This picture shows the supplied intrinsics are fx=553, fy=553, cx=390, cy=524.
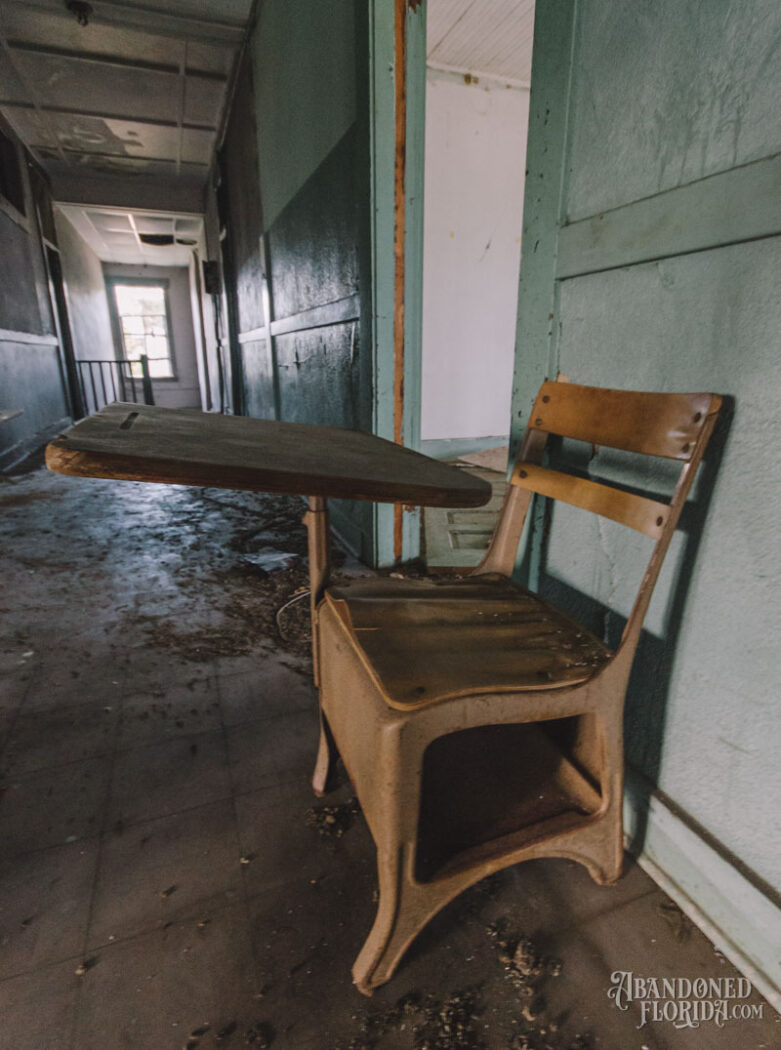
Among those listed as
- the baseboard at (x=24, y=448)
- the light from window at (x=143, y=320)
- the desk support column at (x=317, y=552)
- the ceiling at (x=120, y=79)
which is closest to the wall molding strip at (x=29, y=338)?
the baseboard at (x=24, y=448)

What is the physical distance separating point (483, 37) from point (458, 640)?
484 centimetres

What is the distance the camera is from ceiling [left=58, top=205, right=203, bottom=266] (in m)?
9.88

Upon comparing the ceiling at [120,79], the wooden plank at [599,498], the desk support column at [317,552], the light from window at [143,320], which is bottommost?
the desk support column at [317,552]

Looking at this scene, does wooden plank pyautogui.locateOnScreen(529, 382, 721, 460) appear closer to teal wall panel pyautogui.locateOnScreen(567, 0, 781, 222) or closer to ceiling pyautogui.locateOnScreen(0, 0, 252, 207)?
teal wall panel pyautogui.locateOnScreen(567, 0, 781, 222)

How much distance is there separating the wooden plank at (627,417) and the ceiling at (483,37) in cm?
367

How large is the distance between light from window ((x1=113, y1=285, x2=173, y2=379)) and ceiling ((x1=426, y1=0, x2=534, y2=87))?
12.9 meters

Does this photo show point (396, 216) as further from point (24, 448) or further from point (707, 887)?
point (24, 448)

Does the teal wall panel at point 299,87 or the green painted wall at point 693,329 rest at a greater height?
the teal wall panel at point 299,87

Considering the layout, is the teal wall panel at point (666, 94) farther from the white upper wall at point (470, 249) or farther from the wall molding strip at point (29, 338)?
the wall molding strip at point (29, 338)

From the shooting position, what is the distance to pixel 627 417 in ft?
3.67

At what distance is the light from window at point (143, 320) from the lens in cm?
1539

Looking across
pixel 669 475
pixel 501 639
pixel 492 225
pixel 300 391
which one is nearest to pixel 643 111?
pixel 669 475

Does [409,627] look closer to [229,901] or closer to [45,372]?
[229,901]

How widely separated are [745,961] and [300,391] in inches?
148
